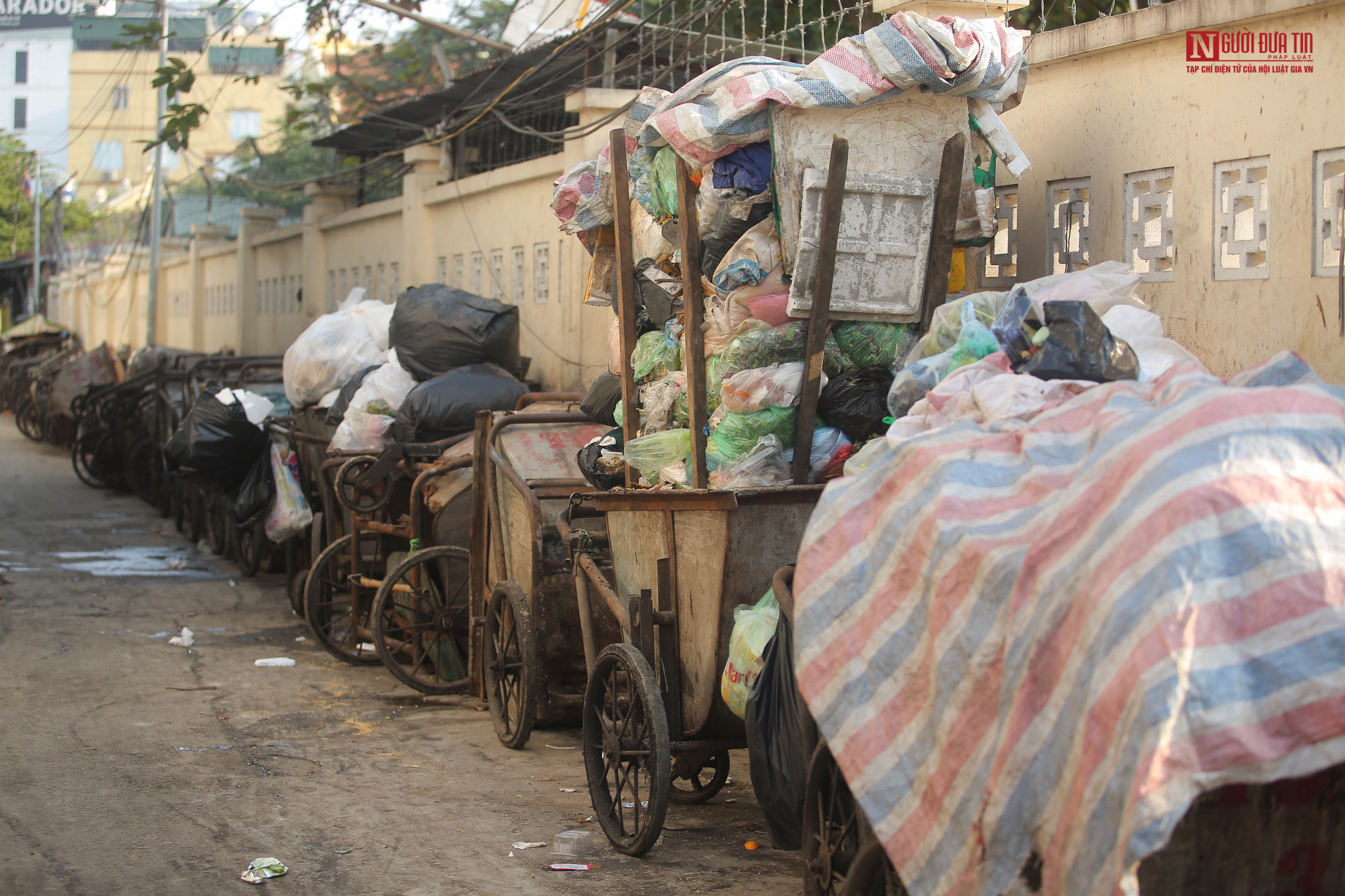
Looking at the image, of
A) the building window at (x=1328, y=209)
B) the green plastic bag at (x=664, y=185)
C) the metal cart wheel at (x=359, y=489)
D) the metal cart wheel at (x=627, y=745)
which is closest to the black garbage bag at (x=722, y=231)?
the green plastic bag at (x=664, y=185)

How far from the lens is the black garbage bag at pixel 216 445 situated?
9625mm

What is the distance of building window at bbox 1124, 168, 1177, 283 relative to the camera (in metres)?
4.39

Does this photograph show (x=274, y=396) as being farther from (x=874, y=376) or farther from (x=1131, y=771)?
(x=1131, y=771)

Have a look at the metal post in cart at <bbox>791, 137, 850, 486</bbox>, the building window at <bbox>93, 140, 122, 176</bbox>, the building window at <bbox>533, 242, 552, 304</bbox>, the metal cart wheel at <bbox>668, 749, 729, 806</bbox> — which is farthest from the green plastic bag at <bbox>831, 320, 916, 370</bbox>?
the building window at <bbox>93, 140, 122, 176</bbox>

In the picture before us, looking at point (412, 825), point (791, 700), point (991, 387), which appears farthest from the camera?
point (412, 825)

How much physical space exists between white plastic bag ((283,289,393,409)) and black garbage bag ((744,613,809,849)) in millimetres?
6316

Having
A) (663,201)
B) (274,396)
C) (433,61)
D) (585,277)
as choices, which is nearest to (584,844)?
(663,201)

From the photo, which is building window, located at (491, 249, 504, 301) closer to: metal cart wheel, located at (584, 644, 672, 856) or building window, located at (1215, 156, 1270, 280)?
metal cart wheel, located at (584, 644, 672, 856)

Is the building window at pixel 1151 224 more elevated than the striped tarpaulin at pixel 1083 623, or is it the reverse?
the building window at pixel 1151 224

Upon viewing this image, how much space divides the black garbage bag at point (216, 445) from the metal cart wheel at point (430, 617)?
10.1ft

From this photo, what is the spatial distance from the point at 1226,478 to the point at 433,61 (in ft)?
69.9

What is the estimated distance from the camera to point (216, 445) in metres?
9.64

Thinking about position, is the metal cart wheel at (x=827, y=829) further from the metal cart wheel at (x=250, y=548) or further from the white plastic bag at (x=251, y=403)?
the metal cart wheel at (x=250, y=548)

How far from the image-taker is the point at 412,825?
15.3ft
